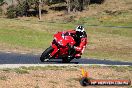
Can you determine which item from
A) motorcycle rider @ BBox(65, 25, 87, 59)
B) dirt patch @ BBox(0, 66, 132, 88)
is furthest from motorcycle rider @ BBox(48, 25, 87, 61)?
dirt patch @ BBox(0, 66, 132, 88)

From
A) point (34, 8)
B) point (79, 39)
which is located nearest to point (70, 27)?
point (79, 39)

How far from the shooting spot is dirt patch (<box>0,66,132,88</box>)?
12.3m

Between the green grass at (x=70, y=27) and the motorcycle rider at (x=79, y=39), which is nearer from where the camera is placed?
the motorcycle rider at (x=79, y=39)

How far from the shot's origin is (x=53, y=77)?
13.5m

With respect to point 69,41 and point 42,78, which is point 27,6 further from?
point 42,78

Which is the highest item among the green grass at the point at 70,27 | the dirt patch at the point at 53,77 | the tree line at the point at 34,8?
the dirt patch at the point at 53,77

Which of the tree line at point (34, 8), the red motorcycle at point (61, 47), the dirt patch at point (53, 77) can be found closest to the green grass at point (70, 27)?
the red motorcycle at point (61, 47)

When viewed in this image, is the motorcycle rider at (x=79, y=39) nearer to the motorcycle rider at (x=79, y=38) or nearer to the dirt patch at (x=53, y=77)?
the motorcycle rider at (x=79, y=38)

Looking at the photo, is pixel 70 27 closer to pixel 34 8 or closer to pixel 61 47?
pixel 61 47

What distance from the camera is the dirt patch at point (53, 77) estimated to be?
40.3 ft

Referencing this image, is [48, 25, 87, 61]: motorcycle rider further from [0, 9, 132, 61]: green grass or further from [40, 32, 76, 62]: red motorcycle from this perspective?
[0, 9, 132, 61]: green grass

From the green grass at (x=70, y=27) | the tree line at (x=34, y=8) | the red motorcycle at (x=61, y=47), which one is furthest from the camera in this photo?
the tree line at (x=34, y=8)

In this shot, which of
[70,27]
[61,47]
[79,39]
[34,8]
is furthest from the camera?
[34,8]

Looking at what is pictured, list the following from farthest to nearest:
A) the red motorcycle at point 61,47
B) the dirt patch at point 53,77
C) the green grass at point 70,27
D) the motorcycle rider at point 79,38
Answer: the green grass at point 70,27
the motorcycle rider at point 79,38
the red motorcycle at point 61,47
the dirt patch at point 53,77
